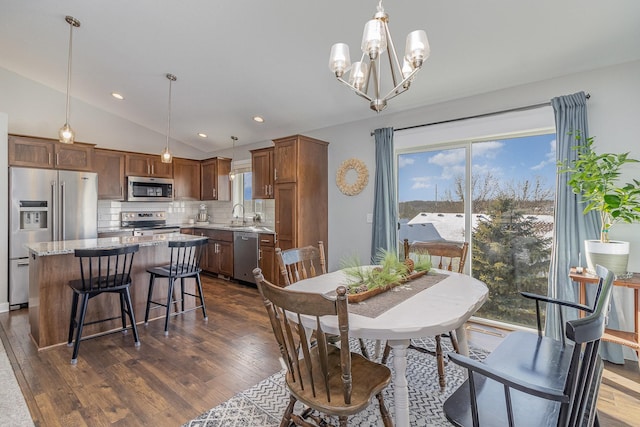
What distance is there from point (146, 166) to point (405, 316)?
223 inches

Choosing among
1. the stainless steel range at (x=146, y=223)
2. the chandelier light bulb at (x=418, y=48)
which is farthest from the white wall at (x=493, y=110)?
the stainless steel range at (x=146, y=223)

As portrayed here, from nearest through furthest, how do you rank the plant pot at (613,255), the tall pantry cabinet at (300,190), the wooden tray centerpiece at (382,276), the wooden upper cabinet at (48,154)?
the wooden tray centerpiece at (382,276) → the plant pot at (613,255) → the wooden upper cabinet at (48,154) → the tall pantry cabinet at (300,190)

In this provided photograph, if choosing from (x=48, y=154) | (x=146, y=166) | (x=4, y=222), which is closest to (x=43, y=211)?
(x=4, y=222)

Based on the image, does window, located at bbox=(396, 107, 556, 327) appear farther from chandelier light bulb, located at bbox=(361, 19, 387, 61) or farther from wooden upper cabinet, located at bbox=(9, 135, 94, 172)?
wooden upper cabinet, located at bbox=(9, 135, 94, 172)

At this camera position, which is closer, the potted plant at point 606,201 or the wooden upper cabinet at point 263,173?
the potted plant at point 606,201

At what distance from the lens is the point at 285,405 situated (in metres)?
2.04

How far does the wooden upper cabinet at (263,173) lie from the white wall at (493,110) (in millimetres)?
727

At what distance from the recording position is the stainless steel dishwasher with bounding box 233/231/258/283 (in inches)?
192

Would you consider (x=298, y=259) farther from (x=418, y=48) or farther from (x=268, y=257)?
(x=268, y=257)

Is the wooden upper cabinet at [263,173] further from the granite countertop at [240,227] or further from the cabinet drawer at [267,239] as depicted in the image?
the cabinet drawer at [267,239]

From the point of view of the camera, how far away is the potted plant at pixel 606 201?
88.8 inches

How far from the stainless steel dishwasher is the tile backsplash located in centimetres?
74

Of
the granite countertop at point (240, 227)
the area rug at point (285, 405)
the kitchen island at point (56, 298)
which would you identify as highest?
the granite countertop at point (240, 227)

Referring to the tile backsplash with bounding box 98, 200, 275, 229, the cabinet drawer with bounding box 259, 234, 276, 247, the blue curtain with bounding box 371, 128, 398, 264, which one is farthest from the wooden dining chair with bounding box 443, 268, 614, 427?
the tile backsplash with bounding box 98, 200, 275, 229
